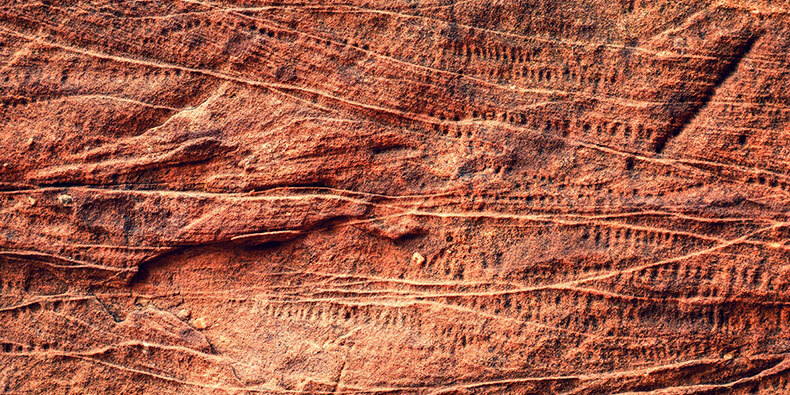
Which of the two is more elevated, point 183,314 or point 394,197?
point 394,197

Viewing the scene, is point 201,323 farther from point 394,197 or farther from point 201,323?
point 394,197

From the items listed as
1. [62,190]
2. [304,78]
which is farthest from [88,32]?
[304,78]

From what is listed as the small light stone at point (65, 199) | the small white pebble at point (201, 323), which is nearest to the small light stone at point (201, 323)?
the small white pebble at point (201, 323)

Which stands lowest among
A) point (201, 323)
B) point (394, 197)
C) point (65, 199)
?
point (201, 323)

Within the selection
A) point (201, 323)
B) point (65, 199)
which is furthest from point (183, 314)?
point (65, 199)

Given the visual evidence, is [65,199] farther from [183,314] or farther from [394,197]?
[394,197]

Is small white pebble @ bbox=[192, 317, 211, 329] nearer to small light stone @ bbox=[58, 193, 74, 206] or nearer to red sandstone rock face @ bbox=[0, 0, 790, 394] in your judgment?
red sandstone rock face @ bbox=[0, 0, 790, 394]

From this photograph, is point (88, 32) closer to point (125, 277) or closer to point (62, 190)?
point (62, 190)

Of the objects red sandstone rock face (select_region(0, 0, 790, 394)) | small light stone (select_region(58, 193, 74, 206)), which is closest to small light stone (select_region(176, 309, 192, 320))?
red sandstone rock face (select_region(0, 0, 790, 394))
